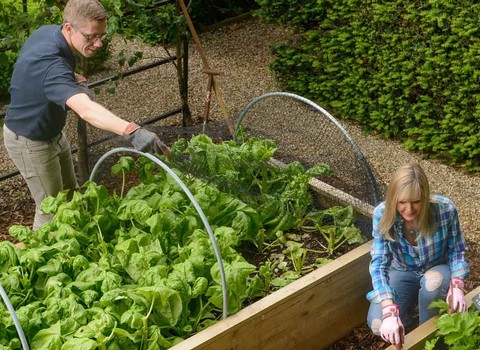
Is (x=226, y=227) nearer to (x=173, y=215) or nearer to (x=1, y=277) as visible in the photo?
(x=173, y=215)

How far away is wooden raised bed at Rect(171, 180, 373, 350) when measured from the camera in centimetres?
352

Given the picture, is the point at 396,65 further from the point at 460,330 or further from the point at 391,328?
the point at 460,330

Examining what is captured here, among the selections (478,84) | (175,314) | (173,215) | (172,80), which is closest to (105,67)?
(172,80)

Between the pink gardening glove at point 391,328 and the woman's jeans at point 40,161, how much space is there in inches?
77.2

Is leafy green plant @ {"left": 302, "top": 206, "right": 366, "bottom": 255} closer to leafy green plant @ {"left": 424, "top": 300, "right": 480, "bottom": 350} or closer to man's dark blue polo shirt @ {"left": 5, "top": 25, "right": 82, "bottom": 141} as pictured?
leafy green plant @ {"left": 424, "top": 300, "right": 480, "bottom": 350}

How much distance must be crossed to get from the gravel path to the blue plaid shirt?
161 centimetres

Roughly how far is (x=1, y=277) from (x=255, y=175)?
1524 millimetres

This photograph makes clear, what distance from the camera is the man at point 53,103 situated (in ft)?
11.8

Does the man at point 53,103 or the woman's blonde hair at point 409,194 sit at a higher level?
the man at point 53,103

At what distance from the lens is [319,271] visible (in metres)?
3.83

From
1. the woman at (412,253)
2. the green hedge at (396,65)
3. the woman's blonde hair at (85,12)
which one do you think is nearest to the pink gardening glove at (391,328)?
the woman at (412,253)

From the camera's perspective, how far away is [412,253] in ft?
11.9

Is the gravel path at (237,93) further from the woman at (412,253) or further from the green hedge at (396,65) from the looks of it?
the woman at (412,253)

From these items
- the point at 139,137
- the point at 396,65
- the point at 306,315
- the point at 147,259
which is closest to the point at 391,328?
the point at 306,315
